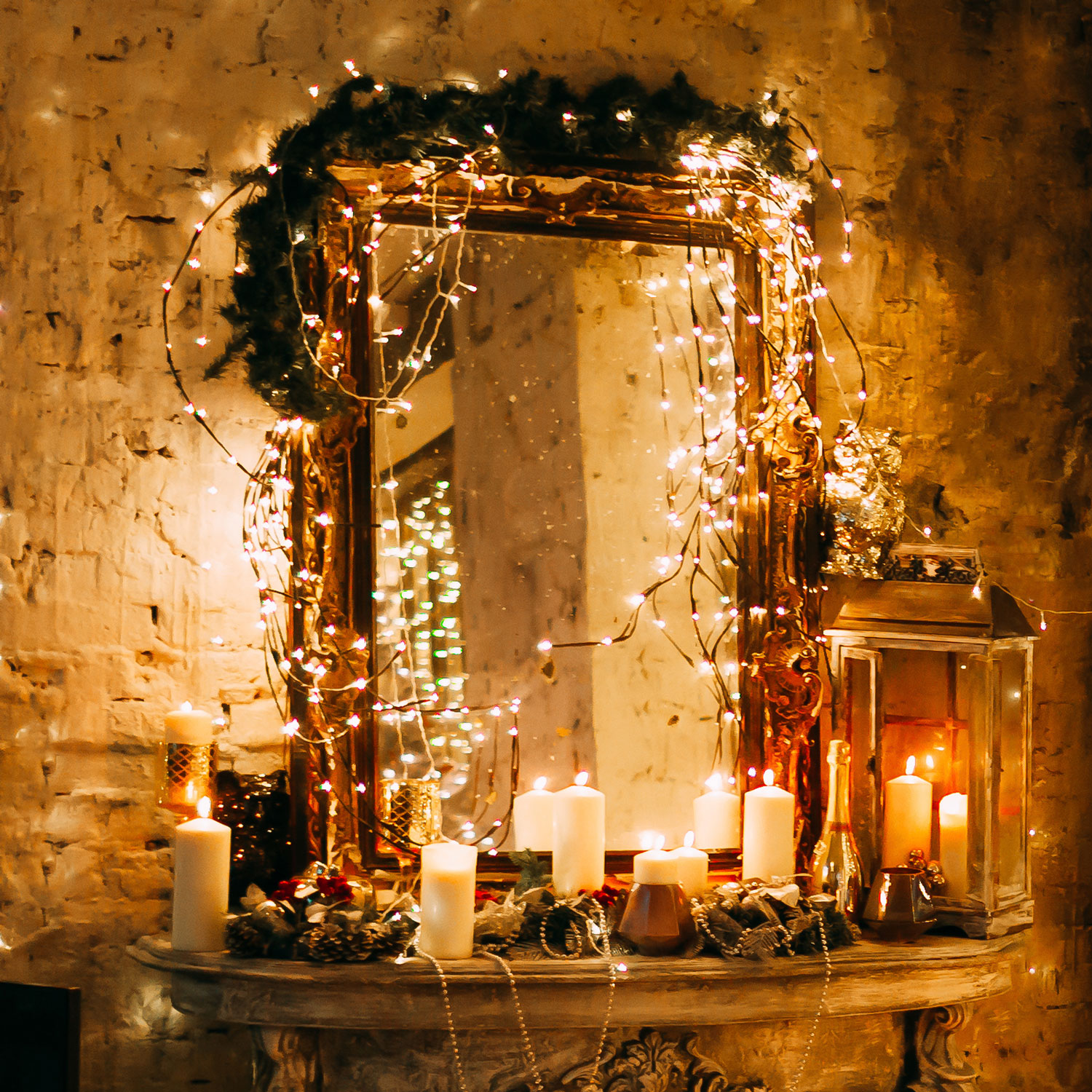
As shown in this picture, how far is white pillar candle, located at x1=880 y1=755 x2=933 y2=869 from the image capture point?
7.73ft

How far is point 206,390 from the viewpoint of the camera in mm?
2348

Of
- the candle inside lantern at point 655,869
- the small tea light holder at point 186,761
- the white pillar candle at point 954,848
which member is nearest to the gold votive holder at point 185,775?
the small tea light holder at point 186,761

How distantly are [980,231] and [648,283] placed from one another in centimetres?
85

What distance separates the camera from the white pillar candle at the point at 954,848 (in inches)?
91.2

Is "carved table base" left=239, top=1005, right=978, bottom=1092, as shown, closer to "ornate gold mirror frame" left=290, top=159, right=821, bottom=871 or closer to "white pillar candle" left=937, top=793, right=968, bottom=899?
"ornate gold mirror frame" left=290, top=159, right=821, bottom=871

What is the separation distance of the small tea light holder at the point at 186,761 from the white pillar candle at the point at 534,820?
1.98 ft

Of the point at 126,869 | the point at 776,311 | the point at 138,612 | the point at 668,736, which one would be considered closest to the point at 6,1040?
the point at 126,869

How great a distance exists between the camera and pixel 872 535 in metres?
2.43

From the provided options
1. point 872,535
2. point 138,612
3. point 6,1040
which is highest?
point 872,535

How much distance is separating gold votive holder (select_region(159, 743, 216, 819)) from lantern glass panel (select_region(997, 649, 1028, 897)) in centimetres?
155

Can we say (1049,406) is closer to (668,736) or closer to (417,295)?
(668,736)

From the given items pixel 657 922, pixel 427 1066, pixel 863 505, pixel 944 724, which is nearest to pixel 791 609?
pixel 863 505

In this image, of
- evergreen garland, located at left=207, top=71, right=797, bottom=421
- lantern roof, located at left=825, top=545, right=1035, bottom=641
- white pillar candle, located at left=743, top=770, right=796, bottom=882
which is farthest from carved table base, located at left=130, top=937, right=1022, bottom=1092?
evergreen garland, located at left=207, top=71, right=797, bottom=421

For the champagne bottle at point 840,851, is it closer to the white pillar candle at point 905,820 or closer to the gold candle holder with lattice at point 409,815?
the white pillar candle at point 905,820
